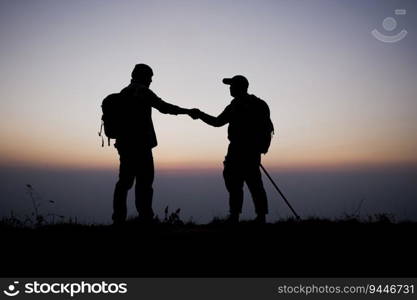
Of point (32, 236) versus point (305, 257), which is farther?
point (32, 236)

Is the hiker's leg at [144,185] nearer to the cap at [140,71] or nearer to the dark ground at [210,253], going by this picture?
the dark ground at [210,253]

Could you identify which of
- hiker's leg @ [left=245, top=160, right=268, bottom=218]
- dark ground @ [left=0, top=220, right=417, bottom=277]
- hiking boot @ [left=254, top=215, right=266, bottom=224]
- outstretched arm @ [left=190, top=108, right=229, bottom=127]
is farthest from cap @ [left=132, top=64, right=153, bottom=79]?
hiking boot @ [left=254, top=215, right=266, bottom=224]

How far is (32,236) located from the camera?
20.6 ft

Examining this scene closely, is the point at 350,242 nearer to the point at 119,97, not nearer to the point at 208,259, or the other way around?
the point at 208,259

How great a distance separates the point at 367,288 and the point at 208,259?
6.20 feet

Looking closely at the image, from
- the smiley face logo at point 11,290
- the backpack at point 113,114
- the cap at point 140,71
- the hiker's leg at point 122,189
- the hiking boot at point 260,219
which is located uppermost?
the cap at point 140,71

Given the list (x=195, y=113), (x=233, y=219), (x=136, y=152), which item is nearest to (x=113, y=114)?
(x=136, y=152)

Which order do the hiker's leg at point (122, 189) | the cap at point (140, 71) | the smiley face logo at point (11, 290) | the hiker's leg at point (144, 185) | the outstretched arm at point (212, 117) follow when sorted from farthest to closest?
1. the outstretched arm at point (212, 117)
2. the cap at point (140, 71)
3. the hiker's leg at point (144, 185)
4. the hiker's leg at point (122, 189)
5. the smiley face logo at point (11, 290)

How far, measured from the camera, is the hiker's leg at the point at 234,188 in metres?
8.02

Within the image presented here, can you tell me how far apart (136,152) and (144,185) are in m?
0.64

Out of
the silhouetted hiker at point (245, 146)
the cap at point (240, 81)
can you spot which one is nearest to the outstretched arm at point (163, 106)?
the silhouetted hiker at point (245, 146)

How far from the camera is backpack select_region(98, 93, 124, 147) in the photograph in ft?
24.0

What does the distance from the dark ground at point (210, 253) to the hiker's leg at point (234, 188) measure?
1233mm

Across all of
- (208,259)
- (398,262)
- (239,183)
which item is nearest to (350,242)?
(398,262)
